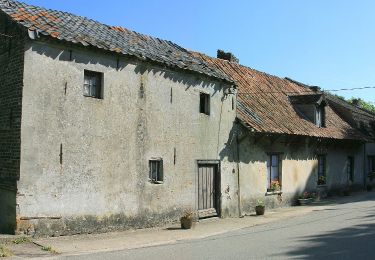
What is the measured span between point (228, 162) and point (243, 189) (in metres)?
1.35

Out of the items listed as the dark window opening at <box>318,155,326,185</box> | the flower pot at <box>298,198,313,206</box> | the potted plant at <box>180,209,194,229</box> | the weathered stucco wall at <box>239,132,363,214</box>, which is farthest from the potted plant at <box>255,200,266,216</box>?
the dark window opening at <box>318,155,326,185</box>

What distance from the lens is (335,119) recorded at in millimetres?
27141

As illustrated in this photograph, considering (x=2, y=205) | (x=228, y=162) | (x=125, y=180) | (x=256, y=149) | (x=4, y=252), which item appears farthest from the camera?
(x=256, y=149)

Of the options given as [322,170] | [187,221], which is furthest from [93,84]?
[322,170]

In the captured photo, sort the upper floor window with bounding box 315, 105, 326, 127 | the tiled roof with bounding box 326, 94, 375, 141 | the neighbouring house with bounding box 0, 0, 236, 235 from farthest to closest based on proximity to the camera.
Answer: the tiled roof with bounding box 326, 94, 375, 141
the upper floor window with bounding box 315, 105, 326, 127
the neighbouring house with bounding box 0, 0, 236, 235

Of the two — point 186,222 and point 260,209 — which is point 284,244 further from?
point 260,209

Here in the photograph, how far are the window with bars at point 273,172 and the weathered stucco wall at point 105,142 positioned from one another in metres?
4.01

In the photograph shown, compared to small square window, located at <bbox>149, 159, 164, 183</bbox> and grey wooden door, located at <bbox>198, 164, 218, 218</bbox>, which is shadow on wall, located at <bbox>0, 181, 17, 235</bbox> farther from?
grey wooden door, located at <bbox>198, 164, 218, 218</bbox>

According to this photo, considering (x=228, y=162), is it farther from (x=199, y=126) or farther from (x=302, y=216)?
(x=302, y=216)

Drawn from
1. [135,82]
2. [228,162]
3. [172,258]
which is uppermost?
[135,82]

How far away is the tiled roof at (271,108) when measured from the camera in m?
18.5

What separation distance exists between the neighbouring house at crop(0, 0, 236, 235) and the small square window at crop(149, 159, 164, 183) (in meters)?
0.03

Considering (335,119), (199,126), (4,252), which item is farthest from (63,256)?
(335,119)

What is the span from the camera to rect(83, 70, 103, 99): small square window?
12.1 metres
